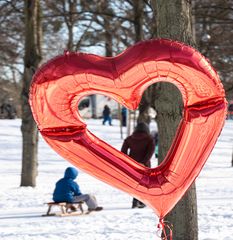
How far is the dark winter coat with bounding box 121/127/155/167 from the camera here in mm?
11164

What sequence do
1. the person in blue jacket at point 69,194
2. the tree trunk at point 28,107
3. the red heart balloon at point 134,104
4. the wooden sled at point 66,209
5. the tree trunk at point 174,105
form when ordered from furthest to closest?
the tree trunk at point 28,107
the person in blue jacket at point 69,194
the wooden sled at point 66,209
the tree trunk at point 174,105
the red heart balloon at point 134,104

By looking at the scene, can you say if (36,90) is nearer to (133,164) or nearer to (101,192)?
(133,164)

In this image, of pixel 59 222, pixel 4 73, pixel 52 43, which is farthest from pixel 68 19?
pixel 59 222

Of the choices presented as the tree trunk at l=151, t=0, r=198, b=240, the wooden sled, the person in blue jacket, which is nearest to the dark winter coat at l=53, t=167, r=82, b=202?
the person in blue jacket

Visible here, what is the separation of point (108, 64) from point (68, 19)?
19.8m

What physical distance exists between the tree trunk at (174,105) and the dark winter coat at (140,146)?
11.7ft

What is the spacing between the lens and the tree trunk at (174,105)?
709cm

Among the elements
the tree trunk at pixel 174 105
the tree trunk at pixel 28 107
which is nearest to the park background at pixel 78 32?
the tree trunk at pixel 28 107

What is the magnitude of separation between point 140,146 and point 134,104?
6122mm

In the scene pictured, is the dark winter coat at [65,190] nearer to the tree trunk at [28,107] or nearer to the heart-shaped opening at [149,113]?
the heart-shaped opening at [149,113]

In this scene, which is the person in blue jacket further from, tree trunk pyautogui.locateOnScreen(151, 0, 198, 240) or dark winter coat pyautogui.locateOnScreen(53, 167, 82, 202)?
tree trunk pyautogui.locateOnScreen(151, 0, 198, 240)

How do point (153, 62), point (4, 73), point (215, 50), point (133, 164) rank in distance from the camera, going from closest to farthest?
point (153, 62) < point (133, 164) < point (215, 50) < point (4, 73)

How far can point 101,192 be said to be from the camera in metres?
14.9

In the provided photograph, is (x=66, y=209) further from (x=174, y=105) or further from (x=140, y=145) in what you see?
(x=174, y=105)
